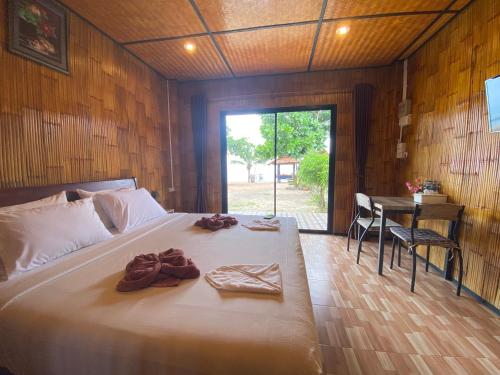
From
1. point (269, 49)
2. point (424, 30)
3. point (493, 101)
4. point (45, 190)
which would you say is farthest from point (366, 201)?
point (45, 190)

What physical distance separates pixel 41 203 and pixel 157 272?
1188mm

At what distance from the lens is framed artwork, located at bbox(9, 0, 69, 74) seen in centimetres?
161

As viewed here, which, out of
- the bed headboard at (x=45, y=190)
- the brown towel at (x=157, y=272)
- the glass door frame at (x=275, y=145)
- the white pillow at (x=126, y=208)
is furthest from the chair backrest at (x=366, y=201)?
the bed headboard at (x=45, y=190)

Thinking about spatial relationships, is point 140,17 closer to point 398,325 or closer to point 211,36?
point 211,36

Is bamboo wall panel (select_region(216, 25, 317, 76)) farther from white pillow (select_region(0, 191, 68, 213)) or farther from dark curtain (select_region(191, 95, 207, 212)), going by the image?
white pillow (select_region(0, 191, 68, 213))

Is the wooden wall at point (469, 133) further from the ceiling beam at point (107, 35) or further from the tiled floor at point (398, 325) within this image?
the ceiling beam at point (107, 35)

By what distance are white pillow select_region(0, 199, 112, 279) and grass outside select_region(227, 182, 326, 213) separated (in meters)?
2.55

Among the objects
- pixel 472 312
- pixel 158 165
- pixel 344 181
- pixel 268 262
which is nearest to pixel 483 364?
pixel 472 312

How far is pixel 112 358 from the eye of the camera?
76 cm

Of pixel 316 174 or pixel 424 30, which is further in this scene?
pixel 316 174

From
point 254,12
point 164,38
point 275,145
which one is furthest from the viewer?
point 275,145

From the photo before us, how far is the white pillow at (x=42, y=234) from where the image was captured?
1.16 m

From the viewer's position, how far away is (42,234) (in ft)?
4.20

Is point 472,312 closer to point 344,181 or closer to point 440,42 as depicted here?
point 344,181
